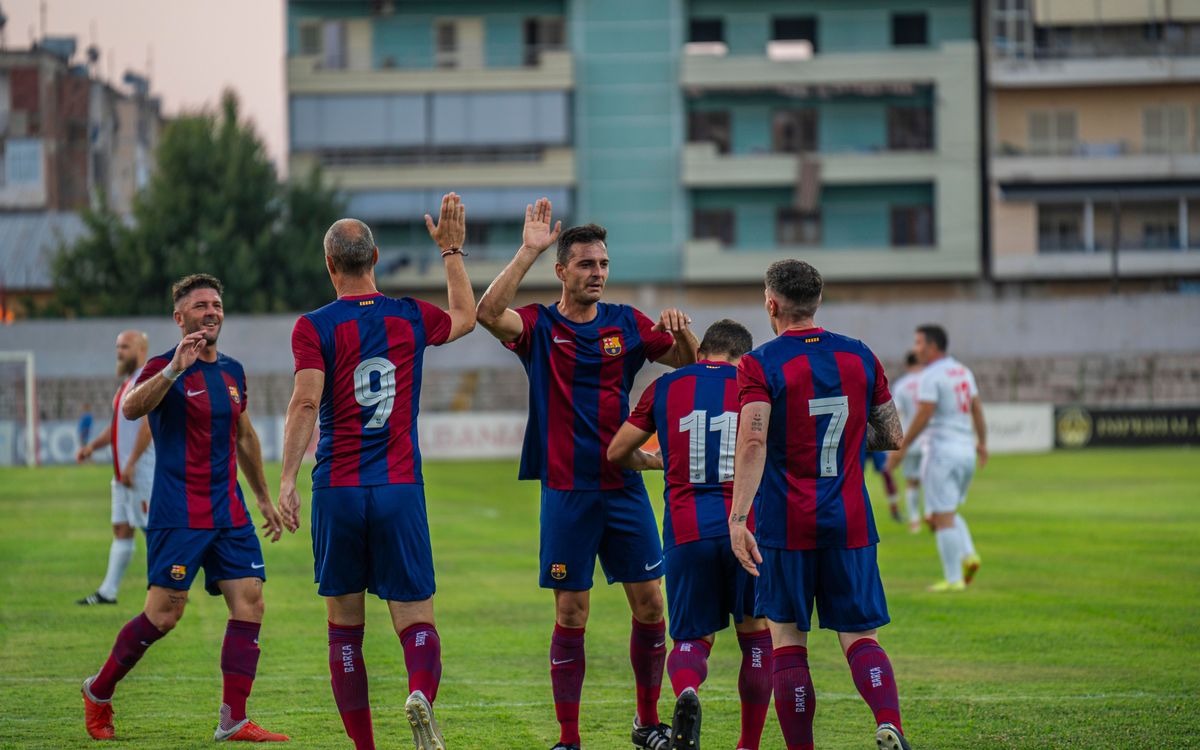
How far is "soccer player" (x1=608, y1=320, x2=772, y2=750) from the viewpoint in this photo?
7.41 meters

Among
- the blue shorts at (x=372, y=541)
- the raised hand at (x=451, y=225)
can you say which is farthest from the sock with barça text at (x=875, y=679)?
the raised hand at (x=451, y=225)

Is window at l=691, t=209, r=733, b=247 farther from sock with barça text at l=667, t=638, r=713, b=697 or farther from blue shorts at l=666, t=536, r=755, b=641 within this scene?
sock with barça text at l=667, t=638, r=713, b=697

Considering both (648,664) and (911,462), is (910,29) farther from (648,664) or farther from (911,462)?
(648,664)

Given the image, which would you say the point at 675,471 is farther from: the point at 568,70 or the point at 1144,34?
the point at 1144,34

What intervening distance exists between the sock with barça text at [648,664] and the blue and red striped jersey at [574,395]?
30.2 inches

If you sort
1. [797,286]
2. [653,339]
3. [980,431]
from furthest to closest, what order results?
[980,431]
[653,339]
[797,286]

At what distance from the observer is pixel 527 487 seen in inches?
1213

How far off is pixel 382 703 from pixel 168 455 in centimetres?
208

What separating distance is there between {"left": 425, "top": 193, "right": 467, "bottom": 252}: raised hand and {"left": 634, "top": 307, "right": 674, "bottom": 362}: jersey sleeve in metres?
1.05

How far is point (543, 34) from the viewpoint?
202 feet

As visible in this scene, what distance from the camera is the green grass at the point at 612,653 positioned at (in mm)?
8422

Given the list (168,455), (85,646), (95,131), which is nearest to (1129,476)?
(85,646)

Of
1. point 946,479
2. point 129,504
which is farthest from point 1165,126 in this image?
point 129,504

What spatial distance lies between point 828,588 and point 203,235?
1990 inches
